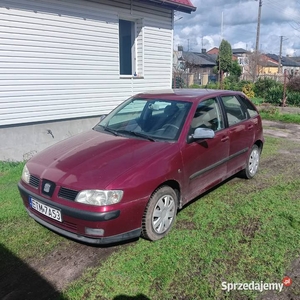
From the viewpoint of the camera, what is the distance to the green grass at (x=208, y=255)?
256 centimetres

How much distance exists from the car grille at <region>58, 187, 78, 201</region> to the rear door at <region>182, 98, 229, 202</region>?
135 centimetres

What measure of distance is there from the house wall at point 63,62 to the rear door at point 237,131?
4442 mm

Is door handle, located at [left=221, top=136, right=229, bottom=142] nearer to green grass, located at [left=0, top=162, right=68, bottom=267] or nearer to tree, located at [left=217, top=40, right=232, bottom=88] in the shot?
green grass, located at [left=0, top=162, right=68, bottom=267]

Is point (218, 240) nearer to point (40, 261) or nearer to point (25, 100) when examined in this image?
point (40, 261)

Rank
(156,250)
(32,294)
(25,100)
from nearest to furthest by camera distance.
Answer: (32,294), (156,250), (25,100)

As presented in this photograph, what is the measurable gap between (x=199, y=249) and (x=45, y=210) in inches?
65.9

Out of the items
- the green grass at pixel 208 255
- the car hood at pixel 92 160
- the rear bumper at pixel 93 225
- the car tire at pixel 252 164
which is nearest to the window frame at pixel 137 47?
the car tire at pixel 252 164

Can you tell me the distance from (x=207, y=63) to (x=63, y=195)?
49355mm

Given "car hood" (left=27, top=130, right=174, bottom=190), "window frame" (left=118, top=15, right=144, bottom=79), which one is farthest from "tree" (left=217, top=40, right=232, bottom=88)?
"car hood" (left=27, top=130, right=174, bottom=190)

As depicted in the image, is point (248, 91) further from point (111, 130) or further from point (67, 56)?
point (111, 130)

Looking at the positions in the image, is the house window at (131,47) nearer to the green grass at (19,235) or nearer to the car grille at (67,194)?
the green grass at (19,235)

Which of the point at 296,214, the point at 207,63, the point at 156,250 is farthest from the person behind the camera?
the point at 207,63

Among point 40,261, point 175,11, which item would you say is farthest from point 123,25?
point 40,261

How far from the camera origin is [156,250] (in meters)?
3.10
